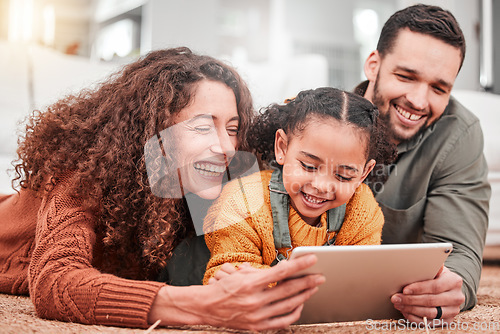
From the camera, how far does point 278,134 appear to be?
997 millimetres

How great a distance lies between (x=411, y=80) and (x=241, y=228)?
0.59m

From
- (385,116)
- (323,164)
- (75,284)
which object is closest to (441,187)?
(385,116)

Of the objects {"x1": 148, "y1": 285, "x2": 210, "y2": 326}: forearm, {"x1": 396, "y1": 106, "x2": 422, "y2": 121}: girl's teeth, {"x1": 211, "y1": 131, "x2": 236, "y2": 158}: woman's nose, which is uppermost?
{"x1": 396, "y1": 106, "x2": 422, "y2": 121}: girl's teeth

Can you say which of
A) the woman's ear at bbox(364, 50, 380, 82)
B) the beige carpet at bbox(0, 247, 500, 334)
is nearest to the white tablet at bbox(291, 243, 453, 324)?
the beige carpet at bbox(0, 247, 500, 334)

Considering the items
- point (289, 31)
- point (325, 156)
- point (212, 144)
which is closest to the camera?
point (325, 156)

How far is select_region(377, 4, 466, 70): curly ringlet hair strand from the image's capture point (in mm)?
1124

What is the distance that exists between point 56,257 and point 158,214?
0.23 meters

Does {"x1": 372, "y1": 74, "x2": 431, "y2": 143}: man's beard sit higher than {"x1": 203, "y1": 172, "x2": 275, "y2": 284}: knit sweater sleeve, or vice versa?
{"x1": 372, "y1": 74, "x2": 431, "y2": 143}: man's beard

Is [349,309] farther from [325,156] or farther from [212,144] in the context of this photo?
[212,144]

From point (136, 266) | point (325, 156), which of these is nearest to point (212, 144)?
point (325, 156)

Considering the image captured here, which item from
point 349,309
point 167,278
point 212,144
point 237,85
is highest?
point 237,85

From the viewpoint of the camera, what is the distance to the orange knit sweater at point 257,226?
0.93 meters

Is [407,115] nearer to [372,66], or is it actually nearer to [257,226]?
[372,66]

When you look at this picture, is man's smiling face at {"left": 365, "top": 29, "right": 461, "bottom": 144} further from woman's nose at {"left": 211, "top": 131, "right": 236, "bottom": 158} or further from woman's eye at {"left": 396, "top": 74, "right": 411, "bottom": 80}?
woman's nose at {"left": 211, "top": 131, "right": 236, "bottom": 158}
